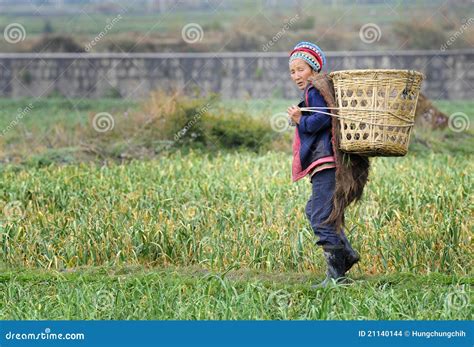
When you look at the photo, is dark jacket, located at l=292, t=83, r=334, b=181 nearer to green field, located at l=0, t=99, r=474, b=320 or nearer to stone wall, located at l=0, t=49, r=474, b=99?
green field, located at l=0, t=99, r=474, b=320

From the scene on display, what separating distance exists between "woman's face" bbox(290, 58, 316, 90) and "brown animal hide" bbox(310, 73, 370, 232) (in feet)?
0.26

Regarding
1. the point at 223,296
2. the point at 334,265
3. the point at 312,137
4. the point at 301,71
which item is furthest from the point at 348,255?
the point at 301,71

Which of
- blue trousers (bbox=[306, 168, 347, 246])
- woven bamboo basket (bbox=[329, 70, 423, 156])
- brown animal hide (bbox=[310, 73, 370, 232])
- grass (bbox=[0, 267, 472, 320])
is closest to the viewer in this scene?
grass (bbox=[0, 267, 472, 320])

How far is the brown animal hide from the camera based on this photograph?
5.77 metres

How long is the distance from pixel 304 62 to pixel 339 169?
2.14 feet

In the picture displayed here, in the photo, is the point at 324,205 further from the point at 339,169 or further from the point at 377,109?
the point at 377,109

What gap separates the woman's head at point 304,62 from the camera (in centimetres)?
587

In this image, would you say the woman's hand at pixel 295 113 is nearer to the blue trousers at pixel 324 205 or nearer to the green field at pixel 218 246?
the blue trousers at pixel 324 205

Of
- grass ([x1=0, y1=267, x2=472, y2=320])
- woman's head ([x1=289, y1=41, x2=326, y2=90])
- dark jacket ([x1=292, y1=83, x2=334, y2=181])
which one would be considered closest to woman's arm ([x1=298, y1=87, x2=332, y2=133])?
dark jacket ([x1=292, y1=83, x2=334, y2=181])

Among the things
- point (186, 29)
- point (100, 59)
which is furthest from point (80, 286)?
point (186, 29)

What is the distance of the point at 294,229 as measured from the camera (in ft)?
23.6

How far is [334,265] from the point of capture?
5.98m

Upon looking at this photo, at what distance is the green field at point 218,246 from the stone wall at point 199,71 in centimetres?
795

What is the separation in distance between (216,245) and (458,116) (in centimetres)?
927
